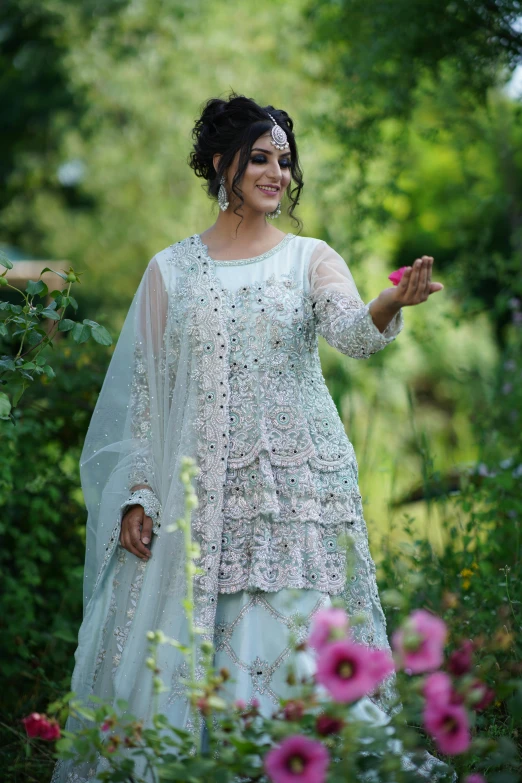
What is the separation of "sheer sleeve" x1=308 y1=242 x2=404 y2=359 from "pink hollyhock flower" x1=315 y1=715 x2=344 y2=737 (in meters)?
1.14

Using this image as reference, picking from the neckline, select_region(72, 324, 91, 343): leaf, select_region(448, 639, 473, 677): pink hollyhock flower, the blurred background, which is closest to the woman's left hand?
the neckline

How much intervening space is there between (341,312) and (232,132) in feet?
2.19

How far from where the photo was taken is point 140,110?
37.8ft

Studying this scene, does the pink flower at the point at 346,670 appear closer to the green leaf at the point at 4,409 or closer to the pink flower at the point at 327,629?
the pink flower at the point at 327,629

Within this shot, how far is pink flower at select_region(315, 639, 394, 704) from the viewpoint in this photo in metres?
1.21

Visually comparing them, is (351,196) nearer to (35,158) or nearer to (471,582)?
(471,582)

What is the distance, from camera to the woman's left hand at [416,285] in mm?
2055

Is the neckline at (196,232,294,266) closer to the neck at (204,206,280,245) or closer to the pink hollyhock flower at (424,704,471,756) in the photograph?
the neck at (204,206,280,245)

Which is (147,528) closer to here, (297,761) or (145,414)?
(145,414)

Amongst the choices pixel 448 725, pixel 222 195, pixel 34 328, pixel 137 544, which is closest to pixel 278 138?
pixel 222 195

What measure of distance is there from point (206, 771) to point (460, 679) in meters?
0.42

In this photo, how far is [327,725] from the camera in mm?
1337

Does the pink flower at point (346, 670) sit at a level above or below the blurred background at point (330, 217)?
below

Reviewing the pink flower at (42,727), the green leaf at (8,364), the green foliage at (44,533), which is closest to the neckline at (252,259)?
the green leaf at (8,364)
